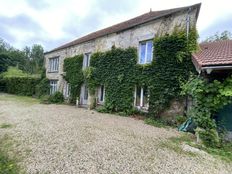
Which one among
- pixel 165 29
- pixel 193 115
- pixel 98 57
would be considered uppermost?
pixel 165 29

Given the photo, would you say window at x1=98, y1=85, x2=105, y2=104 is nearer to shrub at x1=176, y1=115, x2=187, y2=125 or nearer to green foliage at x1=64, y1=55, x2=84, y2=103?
green foliage at x1=64, y1=55, x2=84, y2=103

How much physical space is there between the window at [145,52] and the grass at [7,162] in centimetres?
867

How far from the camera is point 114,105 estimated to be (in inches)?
487

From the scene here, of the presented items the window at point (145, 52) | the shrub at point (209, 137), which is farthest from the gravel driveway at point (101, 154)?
the window at point (145, 52)

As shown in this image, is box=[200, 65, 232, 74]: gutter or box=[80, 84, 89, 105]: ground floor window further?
box=[80, 84, 89, 105]: ground floor window

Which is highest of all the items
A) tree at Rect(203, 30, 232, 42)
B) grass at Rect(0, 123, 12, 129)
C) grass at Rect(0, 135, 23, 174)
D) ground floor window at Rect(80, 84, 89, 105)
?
tree at Rect(203, 30, 232, 42)

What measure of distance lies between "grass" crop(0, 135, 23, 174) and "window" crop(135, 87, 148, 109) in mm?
7617

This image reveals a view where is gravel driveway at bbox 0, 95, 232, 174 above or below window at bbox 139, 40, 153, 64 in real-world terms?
below

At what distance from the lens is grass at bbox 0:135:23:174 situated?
12.4 feet

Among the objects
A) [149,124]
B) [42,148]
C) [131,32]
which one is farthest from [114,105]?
[42,148]

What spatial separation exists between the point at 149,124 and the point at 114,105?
385cm

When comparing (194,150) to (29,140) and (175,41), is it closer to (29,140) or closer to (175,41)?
(29,140)

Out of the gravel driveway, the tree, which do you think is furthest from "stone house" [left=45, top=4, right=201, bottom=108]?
the tree

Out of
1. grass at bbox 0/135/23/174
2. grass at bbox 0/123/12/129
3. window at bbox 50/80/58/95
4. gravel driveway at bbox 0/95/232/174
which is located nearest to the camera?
grass at bbox 0/135/23/174
